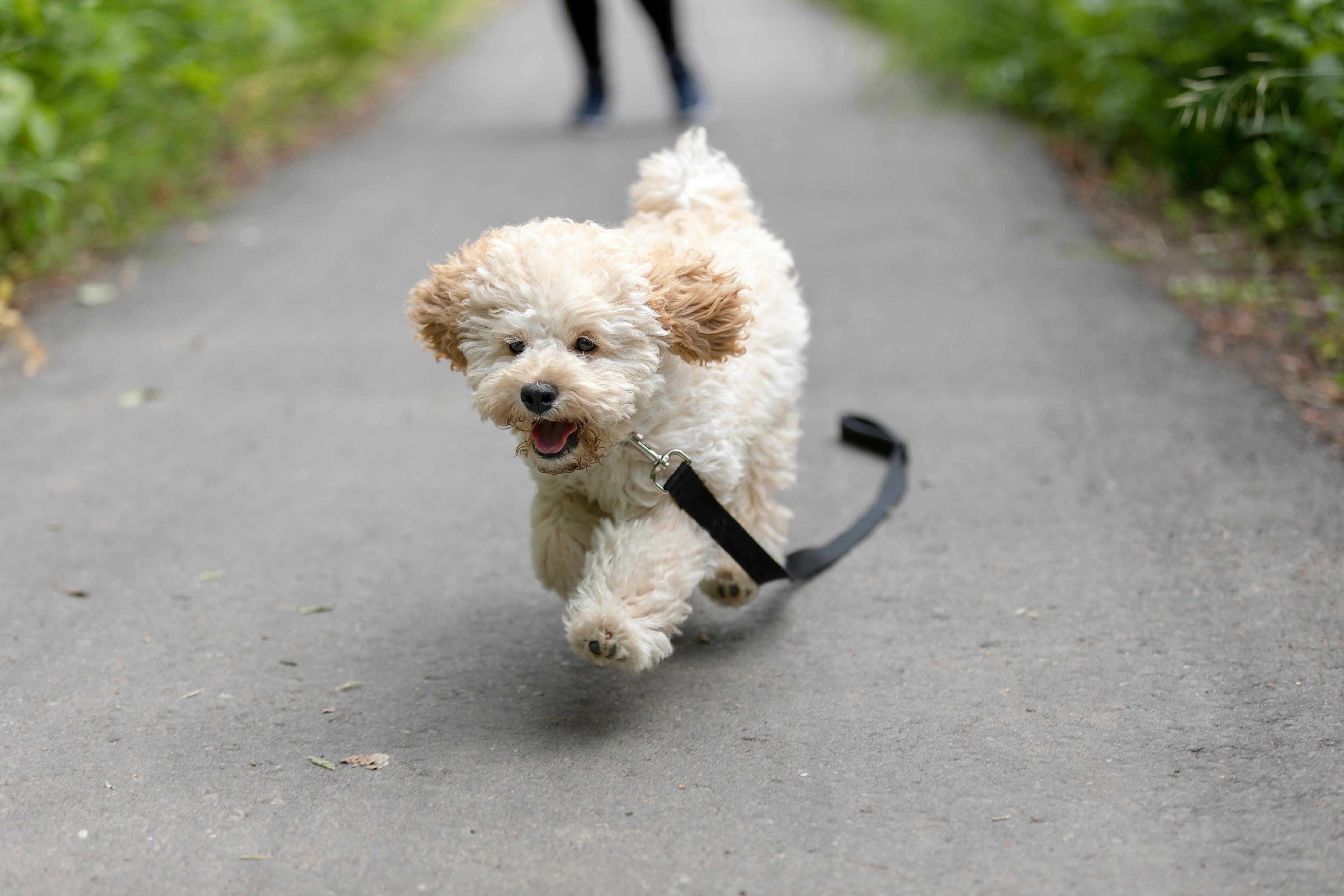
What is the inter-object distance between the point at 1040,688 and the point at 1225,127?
16.1 feet

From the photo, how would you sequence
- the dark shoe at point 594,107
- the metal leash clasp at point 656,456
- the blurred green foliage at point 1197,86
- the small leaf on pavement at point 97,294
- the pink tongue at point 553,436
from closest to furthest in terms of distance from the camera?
1. the pink tongue at point 553,436
2. the metal leash clasp at point 656,456
3. the blurred green foliage at point 1197,86
4. the small leaf on pavement at point 97,294
5. the dark shoe at point 594,107

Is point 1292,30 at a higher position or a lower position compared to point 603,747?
higher

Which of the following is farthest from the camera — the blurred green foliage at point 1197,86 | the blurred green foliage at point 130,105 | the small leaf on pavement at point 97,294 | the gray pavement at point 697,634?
the small leaf on pavement at point 97,294

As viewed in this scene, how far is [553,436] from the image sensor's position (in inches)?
113

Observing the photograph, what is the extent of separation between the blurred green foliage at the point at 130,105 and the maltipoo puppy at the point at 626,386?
393cm

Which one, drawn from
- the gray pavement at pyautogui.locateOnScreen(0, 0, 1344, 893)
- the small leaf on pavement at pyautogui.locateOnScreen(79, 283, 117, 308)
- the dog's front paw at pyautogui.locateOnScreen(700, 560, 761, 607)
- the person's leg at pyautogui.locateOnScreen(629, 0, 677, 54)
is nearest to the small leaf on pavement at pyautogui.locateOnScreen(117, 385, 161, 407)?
the gray pavement at pyautogui.locateOnScreen(0, 0, 1344, 893)

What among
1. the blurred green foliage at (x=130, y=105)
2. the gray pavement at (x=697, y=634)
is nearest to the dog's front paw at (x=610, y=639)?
the gray pavement at (x=697, y=634)

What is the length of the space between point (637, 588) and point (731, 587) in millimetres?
548

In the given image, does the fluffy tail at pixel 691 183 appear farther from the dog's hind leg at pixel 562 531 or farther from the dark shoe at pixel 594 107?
the dark shoe at pixel 594 107

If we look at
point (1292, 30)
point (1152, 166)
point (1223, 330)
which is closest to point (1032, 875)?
point (1223, 330)

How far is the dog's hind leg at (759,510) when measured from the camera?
11.3 feet

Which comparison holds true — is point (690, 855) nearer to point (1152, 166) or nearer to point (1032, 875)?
point (1032, 875)

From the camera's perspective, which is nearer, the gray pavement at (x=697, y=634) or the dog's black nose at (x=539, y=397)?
the gray pavement at (x=697, y=634)

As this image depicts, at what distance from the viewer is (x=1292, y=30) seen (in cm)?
521
